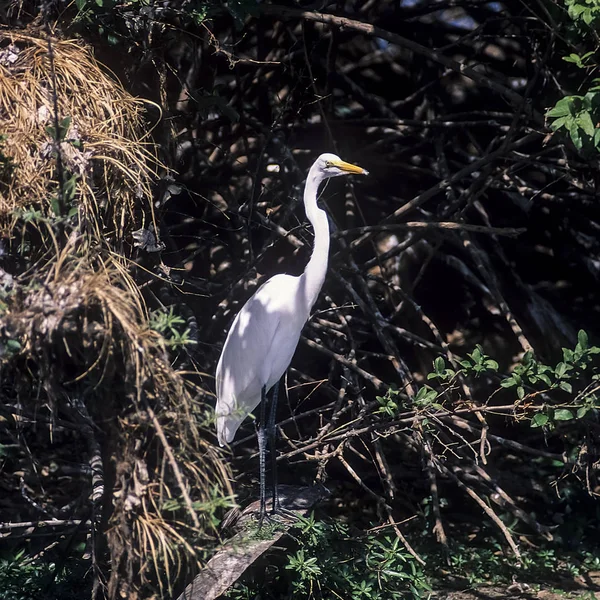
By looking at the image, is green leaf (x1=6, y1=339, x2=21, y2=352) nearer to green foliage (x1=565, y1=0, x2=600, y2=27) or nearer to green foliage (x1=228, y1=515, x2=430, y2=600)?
green foliage (x1=228, y1=515, x2=430, y2=600)

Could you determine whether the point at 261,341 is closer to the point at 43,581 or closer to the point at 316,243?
the point at 316,243

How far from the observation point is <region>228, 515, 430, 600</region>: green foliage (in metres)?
3.03

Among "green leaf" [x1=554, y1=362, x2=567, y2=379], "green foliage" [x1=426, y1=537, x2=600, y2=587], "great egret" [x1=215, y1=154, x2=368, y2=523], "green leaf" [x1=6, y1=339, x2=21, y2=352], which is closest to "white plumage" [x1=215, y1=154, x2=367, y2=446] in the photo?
"great egret" [x1=215, y1=154, x2=368, y2=523]

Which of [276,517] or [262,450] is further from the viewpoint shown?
[262,450]

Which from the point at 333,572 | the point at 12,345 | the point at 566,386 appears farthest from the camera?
the point at 333,572

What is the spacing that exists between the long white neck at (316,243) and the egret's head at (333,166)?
26mm

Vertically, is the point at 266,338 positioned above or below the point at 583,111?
below

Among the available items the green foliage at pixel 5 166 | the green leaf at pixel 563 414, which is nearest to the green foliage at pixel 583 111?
the green leaf at pixel 563 414

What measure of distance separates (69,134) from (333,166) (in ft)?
3.67

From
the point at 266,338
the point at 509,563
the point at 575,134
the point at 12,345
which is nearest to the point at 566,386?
the point at 575,134

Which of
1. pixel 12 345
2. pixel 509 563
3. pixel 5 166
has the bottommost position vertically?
pixel 509 563

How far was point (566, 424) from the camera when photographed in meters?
3.91

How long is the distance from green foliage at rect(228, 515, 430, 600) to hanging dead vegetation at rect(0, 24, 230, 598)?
675 mm

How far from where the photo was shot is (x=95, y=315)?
2057 millimetres
